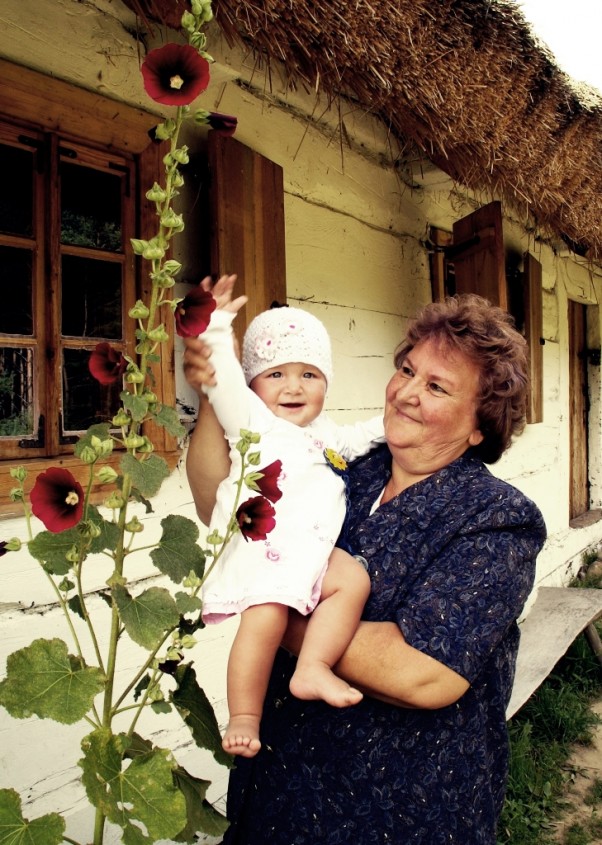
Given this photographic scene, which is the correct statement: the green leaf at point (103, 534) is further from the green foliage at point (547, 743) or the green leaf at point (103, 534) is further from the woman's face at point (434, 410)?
the green foliage at point (547, 743)

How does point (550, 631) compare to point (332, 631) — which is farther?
point (550, 631)

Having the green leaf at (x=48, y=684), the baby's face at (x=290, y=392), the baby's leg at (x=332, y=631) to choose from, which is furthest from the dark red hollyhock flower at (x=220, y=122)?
the baby's leg at (x=332, y=631)

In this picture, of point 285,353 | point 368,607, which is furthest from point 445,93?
point 368,607

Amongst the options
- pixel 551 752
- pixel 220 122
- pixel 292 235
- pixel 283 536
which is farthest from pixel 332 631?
pixel 551 752

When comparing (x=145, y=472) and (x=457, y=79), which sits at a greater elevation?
(x=457, y=79)

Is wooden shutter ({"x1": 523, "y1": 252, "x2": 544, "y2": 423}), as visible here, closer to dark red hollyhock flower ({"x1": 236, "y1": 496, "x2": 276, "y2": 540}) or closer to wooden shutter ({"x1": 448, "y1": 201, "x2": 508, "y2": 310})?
wooden shutter ({"x1": 448, "y1": 201, "x2": 508, "y2": 310})

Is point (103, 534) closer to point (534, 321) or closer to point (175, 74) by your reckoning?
point (175, 74)

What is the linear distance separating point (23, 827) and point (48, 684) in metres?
0.15

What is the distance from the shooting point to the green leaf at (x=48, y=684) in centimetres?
75

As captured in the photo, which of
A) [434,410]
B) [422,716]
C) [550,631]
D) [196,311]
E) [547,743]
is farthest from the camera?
[550,631]

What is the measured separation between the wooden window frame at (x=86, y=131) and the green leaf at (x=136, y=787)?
1.27 meters

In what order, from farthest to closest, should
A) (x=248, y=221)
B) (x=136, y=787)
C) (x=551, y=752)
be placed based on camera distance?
(x=551, y=752) → (x=248, y=221) → (x=136, y=787)

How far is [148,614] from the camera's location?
2.58 feet

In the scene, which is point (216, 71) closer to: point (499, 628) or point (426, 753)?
point (499, 628)
